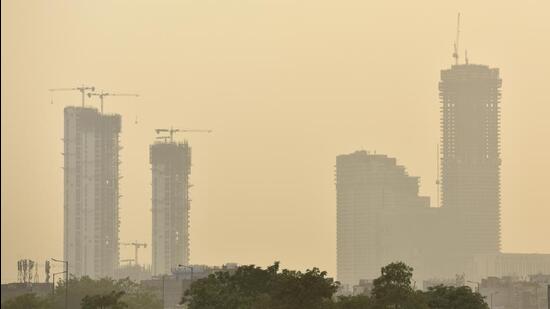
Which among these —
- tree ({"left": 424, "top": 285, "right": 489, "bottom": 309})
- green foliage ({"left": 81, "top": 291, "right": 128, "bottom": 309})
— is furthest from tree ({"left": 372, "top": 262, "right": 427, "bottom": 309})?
green foliage ({"left": 81, "top": 291, "right": 128, "bottom": 309})

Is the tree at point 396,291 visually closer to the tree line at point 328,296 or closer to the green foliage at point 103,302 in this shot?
the tree line at point 328,296

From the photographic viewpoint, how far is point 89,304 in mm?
190750

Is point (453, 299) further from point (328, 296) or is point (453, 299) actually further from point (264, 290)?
point (264, 290)

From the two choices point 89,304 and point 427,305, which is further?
point 89,304

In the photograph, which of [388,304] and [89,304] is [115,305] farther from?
[388,304]

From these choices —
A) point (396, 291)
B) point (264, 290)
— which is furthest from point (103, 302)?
point (396, 291)

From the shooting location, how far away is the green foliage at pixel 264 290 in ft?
533

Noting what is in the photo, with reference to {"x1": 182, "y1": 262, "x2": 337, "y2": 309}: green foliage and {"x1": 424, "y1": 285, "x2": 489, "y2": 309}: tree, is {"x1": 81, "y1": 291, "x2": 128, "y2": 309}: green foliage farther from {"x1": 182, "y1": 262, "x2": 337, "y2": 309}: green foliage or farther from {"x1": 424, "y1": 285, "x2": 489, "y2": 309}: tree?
{"x1": 424, "y1": 285, "x2": 489, "y2": 309}: tree

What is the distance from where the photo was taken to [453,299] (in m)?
169

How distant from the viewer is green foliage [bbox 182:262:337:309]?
162 m

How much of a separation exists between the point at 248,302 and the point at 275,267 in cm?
974

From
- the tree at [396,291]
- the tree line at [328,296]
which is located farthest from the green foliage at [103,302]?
the tree at [396,291]

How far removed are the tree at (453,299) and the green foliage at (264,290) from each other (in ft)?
24.8

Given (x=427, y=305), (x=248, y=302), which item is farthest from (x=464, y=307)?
(x=248, y=302)
